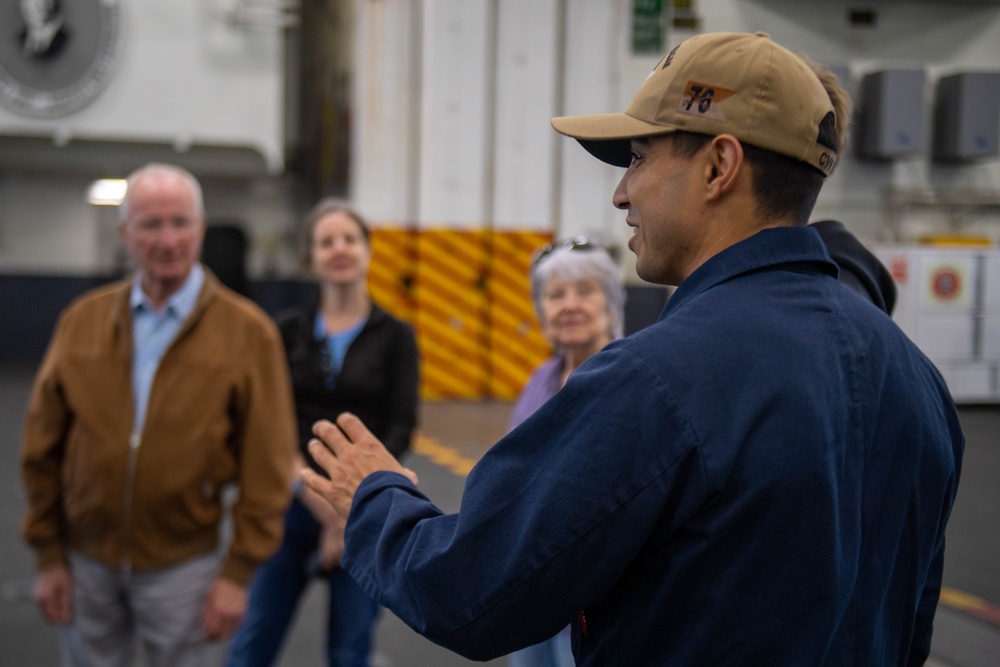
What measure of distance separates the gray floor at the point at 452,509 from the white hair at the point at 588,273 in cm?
88

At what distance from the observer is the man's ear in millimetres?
1076

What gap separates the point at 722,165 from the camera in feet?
3.59

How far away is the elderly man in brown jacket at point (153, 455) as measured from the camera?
249 cm

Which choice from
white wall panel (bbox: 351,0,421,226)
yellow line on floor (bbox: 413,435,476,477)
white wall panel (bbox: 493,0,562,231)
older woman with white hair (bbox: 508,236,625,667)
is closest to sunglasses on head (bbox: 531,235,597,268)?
older woman with white hair (bbox: 508,236,625,667)

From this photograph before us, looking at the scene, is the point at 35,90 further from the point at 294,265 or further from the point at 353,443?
the point at 353,443

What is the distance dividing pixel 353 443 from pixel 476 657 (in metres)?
0.37

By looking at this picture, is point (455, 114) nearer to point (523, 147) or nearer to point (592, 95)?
point (523, 147)

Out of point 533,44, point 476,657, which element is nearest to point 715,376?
point 476,657

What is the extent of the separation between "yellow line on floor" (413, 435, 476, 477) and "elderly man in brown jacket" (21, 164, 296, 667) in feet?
8.55

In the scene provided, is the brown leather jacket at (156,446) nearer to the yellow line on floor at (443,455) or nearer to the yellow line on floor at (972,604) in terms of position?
the yellow line on floor at (972,604)

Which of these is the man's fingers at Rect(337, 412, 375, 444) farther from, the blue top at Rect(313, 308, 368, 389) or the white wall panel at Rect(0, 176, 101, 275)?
the white wall panel at Rect(0, 176, 101, 275)

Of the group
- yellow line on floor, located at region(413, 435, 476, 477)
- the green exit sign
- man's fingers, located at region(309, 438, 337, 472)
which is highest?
the green exit sign

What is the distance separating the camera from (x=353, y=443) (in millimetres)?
1335

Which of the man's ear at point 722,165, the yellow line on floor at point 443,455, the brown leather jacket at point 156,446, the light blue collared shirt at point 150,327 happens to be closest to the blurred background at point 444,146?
the man's ear at point 722,165
